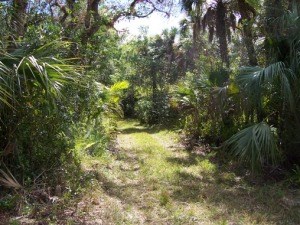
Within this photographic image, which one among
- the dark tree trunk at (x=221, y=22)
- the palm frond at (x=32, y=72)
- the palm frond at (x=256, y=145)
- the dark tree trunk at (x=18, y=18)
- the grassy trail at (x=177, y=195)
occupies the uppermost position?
the dark tree trunk at (x=221, y=22)

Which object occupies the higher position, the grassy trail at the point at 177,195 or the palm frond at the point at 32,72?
the palm frond at the point at 32,72

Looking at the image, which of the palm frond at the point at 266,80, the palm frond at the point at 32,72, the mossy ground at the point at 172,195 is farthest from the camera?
the palm frond at the point at 266,80

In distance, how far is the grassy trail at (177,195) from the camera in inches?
214

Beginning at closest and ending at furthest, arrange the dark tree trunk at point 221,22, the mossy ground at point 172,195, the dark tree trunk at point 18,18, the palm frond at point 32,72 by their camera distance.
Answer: the palm frond at point 32,72 < the mossy ground at point 172,195 < the dark tree trunk at point 18,18 < the dark tree trunk at point 221,22

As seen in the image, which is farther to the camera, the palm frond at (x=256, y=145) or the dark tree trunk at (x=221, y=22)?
the dark tree trunk at (x=221, y=22)

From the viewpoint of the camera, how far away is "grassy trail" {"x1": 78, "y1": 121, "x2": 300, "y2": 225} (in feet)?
17.8

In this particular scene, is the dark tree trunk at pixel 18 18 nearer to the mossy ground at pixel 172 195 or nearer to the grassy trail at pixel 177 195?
the mossy ground at pixel 172 195

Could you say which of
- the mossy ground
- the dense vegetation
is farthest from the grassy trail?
the dense vegetation

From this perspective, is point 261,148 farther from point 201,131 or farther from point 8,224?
point 201,131

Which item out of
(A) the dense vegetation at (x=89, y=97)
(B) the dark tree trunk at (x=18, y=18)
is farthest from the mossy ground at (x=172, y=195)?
(B) the dark tree trunk at (x=18, y=18)

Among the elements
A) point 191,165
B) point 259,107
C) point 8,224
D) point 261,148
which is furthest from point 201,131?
point 8,224

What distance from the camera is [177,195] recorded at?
21.7 ft

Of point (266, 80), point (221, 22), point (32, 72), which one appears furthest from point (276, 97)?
point (221, 22)

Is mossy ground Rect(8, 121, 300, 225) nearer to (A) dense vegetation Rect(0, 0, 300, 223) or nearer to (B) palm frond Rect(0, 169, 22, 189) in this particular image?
(A) dense vegetation Rect(0, 0, 300, 223)
